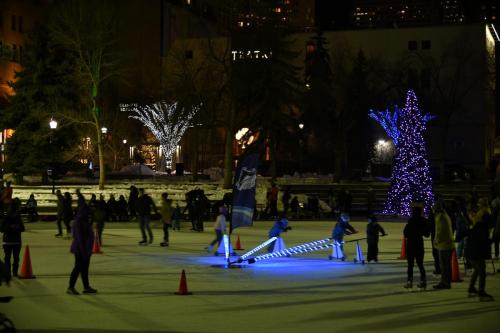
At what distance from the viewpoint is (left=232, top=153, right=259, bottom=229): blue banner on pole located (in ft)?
61.5

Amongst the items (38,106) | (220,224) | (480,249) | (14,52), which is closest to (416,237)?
(480,249)

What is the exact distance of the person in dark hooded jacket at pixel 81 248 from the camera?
580 inches

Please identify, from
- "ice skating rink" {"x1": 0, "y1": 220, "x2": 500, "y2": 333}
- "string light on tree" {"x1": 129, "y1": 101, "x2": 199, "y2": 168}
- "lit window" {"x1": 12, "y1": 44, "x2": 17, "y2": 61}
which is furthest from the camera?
"lit window" {"x1": 12, "y1": 44, "x2": 17, "y2": 61}

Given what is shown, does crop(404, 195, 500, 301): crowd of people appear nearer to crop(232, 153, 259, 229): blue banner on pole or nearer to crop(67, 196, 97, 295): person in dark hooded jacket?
crop(232, 153, 259, 229): blue banner on pole

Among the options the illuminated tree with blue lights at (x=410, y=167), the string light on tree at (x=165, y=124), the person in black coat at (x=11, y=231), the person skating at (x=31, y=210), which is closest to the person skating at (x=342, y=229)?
the person in black coat at (x=11, y=231)

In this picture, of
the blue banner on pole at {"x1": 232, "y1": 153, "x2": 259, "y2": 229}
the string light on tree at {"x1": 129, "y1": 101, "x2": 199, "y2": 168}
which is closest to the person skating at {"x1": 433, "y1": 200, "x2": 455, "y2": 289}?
the blue banner on pole at {"x1": 232, "y1": 153, "x2": 259, "y2": 229}

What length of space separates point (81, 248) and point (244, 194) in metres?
5.15

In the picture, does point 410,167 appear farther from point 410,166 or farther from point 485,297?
point 485,297

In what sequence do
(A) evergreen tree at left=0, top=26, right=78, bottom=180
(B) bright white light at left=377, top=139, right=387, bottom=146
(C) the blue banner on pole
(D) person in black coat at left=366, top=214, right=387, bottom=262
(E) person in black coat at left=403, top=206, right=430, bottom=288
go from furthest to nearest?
(B) bright white light at left=377, top=139, right=387, bottom=146 → (A) evergreen tree at left=0, top=26, right=78, bottom=180 → (D) person in black coat at left=366, top=214, right=387, bottom=262 → (C) the blue banner on pole → (E) person in black coat at left=403, top=206, right=430, bottom=288

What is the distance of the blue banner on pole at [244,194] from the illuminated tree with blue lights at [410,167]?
23355mm

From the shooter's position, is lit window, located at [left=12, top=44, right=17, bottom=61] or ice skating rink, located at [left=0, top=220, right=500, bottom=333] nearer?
ice skating rink, located at [left=0, top=220, right=500, bottom=333]

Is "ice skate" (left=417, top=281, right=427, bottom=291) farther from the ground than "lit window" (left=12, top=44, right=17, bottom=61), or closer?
closer

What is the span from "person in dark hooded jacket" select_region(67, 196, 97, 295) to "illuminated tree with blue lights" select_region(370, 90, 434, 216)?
2803 centimetres

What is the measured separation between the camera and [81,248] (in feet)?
48.3
